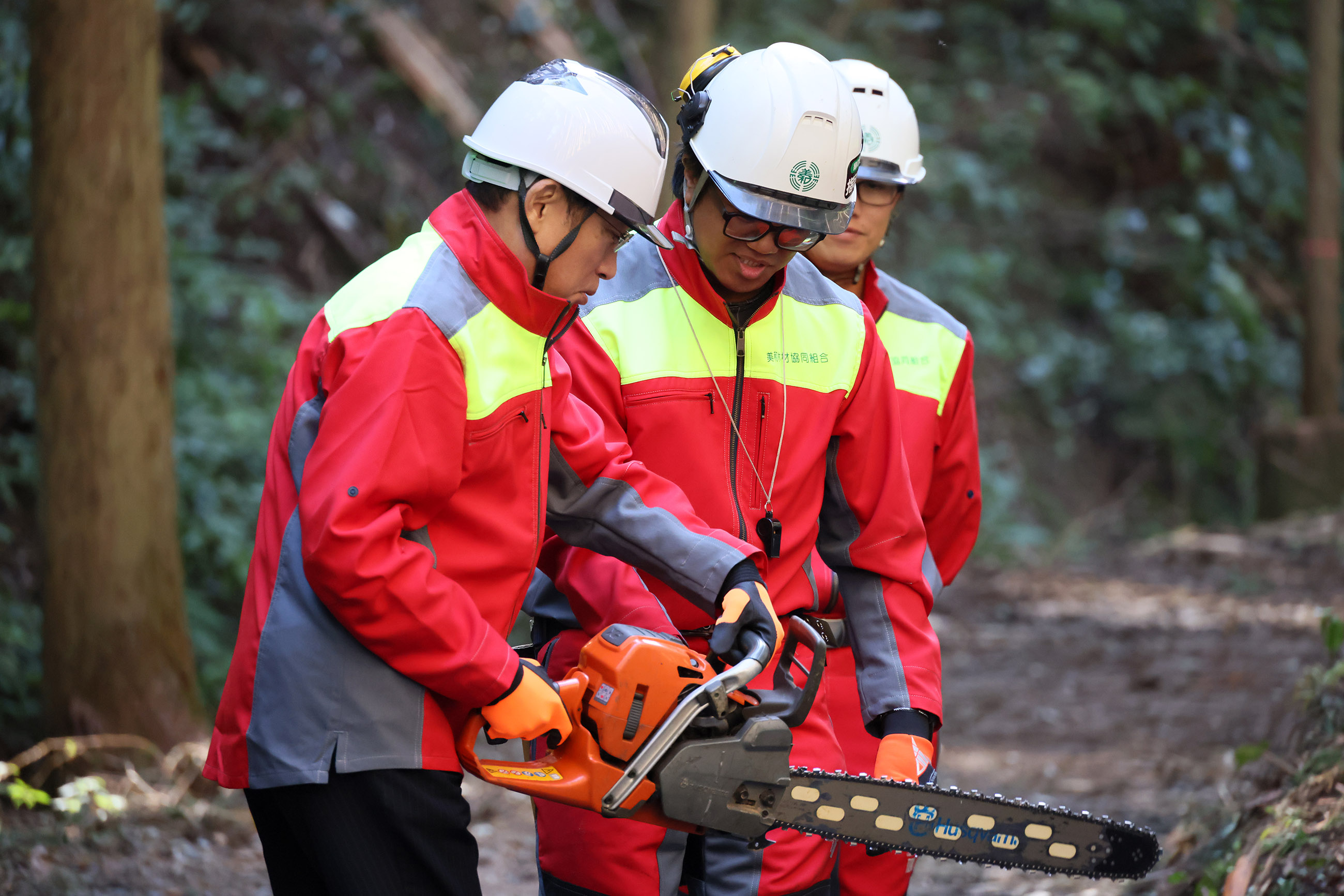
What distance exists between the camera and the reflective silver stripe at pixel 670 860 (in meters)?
2.45

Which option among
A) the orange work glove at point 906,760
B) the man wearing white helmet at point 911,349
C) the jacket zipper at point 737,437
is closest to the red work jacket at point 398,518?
the jacket zipper at point 737,437

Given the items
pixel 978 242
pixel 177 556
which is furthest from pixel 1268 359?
pixel 177 556

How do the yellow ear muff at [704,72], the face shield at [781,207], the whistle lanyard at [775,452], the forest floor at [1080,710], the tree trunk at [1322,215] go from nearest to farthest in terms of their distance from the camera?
the face shield at [781,207] < the whistle lanyard at [775,452] < the yellow ear muff at [704,72] < the forest floor at [1080,710] < the tree trunk at [1322,215]

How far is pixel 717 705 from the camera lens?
216cm

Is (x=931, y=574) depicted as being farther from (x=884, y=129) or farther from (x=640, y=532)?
(x=884, y=129)

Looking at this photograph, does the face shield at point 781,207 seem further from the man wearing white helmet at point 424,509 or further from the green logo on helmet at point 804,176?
the man wearing white helmet at point 424,509

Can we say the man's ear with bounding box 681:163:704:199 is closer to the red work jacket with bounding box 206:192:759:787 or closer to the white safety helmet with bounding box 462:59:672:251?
the white safety helmet with bounding box 462:59:672:251

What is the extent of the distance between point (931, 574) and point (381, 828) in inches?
59.1

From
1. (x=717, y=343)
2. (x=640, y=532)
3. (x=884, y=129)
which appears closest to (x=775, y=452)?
(x=717, y=343)

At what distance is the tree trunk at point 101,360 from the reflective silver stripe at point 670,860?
3138 millimetres

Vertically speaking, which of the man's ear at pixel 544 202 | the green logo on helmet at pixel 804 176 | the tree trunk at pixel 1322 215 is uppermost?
the man's ear at pixel 544 202

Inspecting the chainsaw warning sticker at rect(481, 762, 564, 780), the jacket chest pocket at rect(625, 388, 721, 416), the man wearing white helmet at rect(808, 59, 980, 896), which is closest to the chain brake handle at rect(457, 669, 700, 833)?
the chainsaw warning sticker at rect(481, 762, 564, 780)

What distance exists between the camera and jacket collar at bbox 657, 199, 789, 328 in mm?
2607

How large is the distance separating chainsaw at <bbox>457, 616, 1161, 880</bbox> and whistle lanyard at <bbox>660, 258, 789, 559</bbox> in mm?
292
